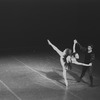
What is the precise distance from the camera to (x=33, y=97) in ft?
45.0

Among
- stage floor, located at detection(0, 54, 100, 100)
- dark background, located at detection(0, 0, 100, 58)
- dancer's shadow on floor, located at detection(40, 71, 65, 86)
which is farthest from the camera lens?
dark background, located at detection(0, 0, 100, 58)

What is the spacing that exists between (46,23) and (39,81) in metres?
10.0

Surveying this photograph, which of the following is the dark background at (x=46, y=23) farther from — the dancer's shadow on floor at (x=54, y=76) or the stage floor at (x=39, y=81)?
the dancer's shadow on floor at (x=54, y=76)

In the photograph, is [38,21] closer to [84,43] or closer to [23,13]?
[23,13]

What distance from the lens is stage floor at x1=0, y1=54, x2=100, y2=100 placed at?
13914 mm

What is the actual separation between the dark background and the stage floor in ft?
7.65

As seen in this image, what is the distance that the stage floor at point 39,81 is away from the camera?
13914 mm

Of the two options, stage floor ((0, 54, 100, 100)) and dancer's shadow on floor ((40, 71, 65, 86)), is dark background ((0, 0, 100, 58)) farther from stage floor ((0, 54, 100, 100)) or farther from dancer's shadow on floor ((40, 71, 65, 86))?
dancer's shadow on floor ((40, 71, 65, 86))

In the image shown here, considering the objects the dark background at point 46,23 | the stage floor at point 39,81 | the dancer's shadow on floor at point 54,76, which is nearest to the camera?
the stage floor at point 39,81

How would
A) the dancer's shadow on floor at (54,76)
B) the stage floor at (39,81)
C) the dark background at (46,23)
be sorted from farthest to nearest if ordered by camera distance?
the dark background at (46,23) → the dancer's shadow on floor at (54,76) → the stage floor at (39,81)

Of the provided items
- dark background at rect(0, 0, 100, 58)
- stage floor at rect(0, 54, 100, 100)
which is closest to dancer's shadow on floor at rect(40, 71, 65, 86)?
stage floor at rect(0, 54, 100, 100)

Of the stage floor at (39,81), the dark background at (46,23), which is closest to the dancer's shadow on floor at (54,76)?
the stage floor at (39,81)

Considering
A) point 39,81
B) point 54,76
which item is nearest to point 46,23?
point 54,76

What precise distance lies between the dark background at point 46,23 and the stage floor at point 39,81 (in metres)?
2.33
